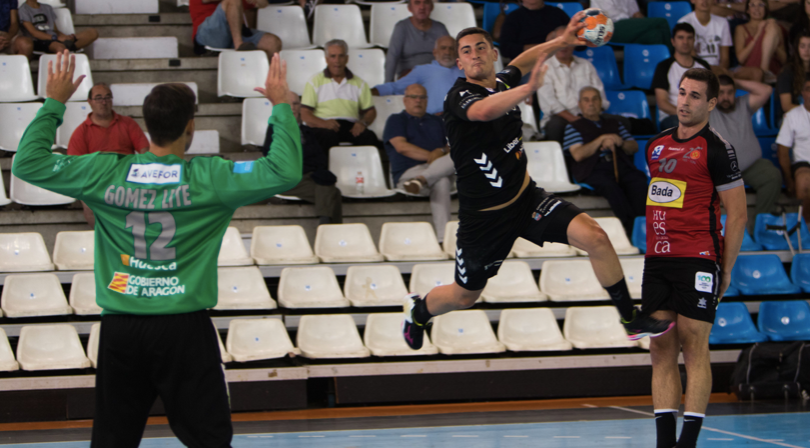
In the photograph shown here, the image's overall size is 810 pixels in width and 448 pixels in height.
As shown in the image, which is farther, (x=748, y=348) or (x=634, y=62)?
(x=634, y=62)

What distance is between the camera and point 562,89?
8531mm

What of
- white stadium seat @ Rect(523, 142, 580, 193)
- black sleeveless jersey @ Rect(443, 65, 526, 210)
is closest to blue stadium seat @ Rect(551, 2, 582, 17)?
white stadium seat @ Rect(523, 142, 580, 193)

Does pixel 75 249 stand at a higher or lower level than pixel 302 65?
lower

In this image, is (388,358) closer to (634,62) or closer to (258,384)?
(258,384)

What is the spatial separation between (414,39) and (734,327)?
4.60m

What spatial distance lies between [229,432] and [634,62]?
8678 millimetres

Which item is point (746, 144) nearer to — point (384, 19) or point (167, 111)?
point (384, 19)

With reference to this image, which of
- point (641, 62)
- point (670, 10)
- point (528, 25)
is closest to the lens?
point (528, 25)

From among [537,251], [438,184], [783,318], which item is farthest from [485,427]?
[783,318]

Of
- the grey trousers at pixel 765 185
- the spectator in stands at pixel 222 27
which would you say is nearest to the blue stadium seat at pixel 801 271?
the grey trousers at pixel 765 185

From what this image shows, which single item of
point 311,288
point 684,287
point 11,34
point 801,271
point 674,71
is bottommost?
point 801,271

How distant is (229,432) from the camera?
251 centimetres

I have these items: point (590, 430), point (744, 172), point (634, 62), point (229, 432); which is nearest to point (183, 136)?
point (229, 432)

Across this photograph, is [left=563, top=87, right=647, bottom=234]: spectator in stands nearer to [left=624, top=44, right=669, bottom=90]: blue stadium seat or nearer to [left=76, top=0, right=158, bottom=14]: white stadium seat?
[left=624, top=44, right=669, bottom=90]: blue stadium seat
